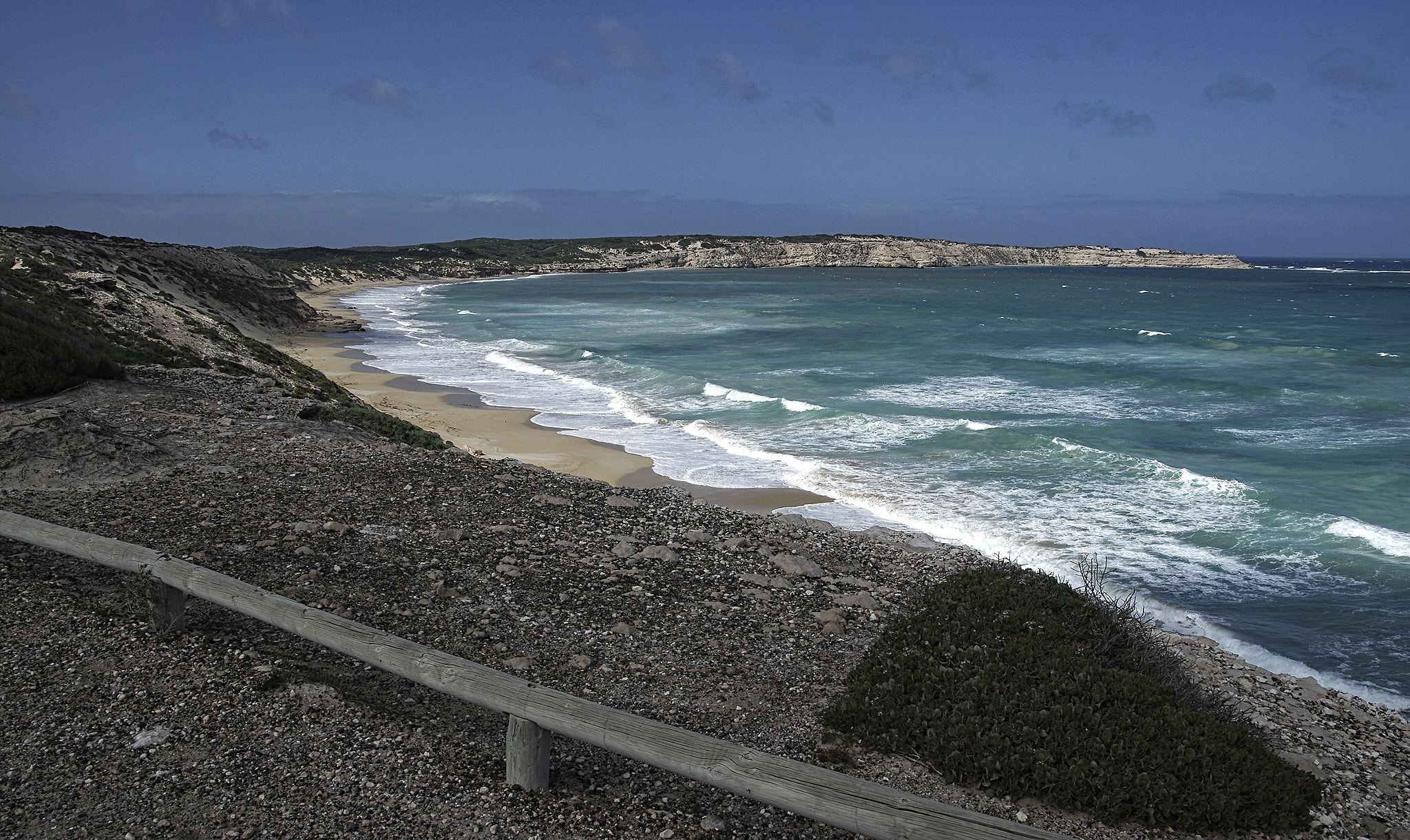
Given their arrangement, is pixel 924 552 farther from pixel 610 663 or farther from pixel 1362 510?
pixel 1362 510

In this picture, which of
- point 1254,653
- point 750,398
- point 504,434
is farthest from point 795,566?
point 750,398

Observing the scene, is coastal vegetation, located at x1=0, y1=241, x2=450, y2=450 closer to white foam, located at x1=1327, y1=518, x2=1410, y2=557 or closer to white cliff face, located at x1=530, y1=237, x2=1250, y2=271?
white foam, located at x1=1327, y1=518, x2=1410, y2=557

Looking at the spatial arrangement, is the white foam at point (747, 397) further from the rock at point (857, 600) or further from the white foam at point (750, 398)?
the rock at point (857, 600)

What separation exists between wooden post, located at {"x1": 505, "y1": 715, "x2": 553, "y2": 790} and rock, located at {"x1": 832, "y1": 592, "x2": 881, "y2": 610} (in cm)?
404

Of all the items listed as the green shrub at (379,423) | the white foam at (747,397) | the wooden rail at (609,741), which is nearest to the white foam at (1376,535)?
the wooden rail at (609,741)

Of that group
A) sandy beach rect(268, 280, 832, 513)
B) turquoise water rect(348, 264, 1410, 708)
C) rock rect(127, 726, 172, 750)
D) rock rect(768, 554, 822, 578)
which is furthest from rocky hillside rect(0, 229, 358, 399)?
rock rect(768, 554, 822, 578)

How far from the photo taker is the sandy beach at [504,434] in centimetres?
1541

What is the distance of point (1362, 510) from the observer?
14750mm

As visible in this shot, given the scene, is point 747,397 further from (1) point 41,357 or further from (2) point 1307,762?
(2) point 1307,762

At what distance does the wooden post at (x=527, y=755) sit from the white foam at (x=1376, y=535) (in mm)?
13150

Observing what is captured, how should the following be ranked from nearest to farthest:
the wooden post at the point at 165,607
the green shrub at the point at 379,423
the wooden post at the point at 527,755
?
1. the wooden post at the point at 527,755
2. the wooden post at the point at 165,607
3. the green shrub at the point at 379,423

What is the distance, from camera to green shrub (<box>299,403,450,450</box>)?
14719mm

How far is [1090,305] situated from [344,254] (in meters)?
109

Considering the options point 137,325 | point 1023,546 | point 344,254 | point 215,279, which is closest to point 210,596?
point 1023,546
